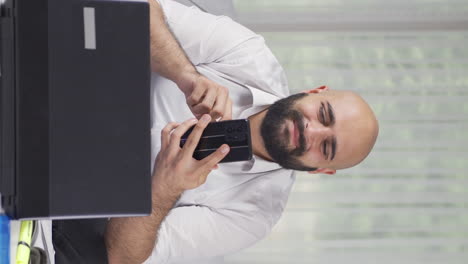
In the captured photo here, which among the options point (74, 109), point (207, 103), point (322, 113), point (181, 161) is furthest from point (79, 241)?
point (322, 113)

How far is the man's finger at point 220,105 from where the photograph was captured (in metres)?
1.25

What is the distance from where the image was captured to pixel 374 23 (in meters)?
1.77

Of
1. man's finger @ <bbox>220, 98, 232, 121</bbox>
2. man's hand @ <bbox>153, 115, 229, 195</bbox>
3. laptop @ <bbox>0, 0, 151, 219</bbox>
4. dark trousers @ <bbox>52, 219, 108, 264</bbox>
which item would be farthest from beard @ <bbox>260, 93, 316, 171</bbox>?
laptop @ <bbox>0, 0, 151, 219</bbox>

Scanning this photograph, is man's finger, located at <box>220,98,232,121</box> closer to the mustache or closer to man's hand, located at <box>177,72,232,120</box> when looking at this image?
man's hand, located at <box>177,72,232,120</box>

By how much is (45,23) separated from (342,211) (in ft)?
4.09

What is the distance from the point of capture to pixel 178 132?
1098 millimetres

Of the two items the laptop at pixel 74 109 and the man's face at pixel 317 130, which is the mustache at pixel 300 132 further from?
the laptop at pixel 74 109

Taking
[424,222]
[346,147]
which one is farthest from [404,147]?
[346,147]

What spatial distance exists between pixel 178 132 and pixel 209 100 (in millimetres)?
174

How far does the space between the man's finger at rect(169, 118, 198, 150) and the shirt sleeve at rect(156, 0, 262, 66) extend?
434mm

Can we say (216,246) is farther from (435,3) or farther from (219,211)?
(435,3)

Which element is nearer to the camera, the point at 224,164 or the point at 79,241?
the point at 79,241

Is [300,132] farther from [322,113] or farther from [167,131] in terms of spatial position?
[167,131]

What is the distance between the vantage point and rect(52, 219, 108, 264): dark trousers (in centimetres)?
112
